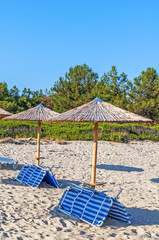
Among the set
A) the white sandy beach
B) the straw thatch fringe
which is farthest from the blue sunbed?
the straw thatch fringe

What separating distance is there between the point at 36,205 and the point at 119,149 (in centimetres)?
992

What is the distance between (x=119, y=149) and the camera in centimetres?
1452

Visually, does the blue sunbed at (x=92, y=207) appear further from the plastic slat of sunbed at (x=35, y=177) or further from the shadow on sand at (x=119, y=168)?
the shadow on sand at (x=119, y=168)

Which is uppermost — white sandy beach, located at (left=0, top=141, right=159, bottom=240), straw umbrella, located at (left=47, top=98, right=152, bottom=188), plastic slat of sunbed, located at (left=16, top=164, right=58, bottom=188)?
straw umbrella, located at (left=47, top=98, right=152, bottom=188)

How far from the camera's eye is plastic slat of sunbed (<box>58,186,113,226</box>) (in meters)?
4.44

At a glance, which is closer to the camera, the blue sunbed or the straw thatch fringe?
the blue sunbed

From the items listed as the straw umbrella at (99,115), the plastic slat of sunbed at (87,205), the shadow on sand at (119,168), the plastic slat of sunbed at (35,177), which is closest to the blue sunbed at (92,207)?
the plastic slat of sunbed at (87,205)

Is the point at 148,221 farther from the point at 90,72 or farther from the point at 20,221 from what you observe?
the point at 90,72

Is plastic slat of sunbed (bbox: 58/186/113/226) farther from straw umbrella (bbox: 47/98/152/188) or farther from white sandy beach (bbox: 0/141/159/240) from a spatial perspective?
straw umbrella (bbox: 47/98/152/188)

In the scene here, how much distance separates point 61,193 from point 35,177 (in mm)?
890

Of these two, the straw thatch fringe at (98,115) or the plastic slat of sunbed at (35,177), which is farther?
the plastic slat of sunbed at (35,177)

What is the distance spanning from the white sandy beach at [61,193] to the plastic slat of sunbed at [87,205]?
0.11 metres

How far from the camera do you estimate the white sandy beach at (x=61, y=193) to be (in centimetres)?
401

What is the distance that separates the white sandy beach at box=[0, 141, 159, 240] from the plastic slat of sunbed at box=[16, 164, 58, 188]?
0.58ft
